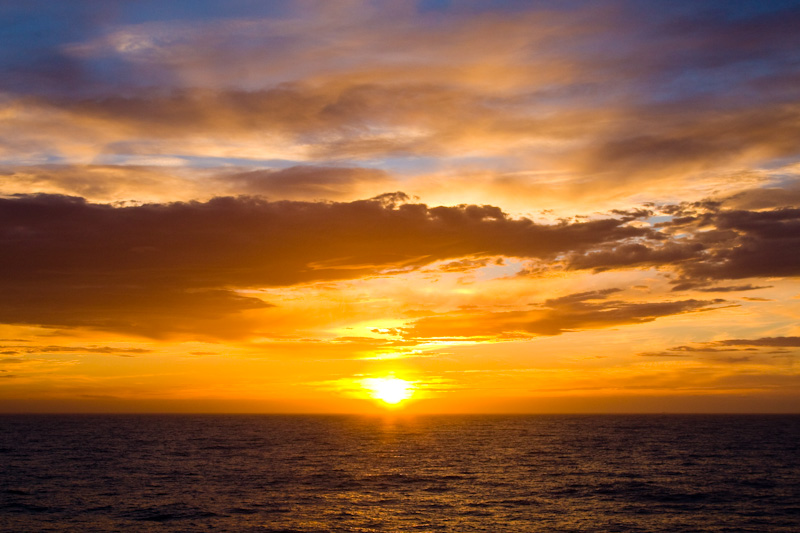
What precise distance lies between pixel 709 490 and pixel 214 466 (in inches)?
2053

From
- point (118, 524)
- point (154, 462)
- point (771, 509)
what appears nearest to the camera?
point (118, 524)

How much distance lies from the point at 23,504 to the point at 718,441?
114 meters

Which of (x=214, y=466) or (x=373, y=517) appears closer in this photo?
(x=373, y=517)

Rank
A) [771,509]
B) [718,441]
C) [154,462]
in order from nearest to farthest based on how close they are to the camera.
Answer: [771,509] < [154,462] < [718,441]

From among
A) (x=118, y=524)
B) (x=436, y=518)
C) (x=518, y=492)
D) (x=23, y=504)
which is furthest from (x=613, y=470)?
(x=23, y=504)

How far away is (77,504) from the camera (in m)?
46.3

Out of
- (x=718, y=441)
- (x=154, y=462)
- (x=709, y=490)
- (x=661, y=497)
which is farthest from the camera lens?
(x=718, y=441)

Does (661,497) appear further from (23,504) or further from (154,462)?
(154,462)

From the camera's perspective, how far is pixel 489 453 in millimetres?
86312

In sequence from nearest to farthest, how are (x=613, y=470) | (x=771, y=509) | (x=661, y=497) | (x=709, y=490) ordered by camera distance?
(x=771, y=509) → (x=661, y=497) → (x=709, y=490) → (x=613, y=470)

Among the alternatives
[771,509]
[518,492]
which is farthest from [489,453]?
[771,509]

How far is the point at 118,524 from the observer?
3934 cm

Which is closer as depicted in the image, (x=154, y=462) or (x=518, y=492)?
(x=518, y=492)

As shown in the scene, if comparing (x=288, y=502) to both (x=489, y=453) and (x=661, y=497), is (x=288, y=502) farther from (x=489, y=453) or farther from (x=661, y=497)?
(x=489, y=453)
